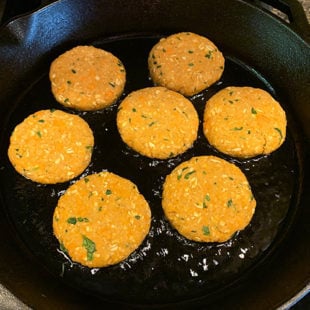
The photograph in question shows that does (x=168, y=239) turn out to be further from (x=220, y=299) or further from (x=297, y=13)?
(x=297, y=13)

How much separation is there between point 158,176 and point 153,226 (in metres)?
0.21

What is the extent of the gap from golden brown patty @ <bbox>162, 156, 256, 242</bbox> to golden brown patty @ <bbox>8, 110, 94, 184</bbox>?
37cm

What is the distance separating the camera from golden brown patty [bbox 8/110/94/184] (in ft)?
5.67

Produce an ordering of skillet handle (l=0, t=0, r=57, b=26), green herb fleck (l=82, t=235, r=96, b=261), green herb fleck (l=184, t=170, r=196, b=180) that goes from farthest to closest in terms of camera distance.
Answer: skillet handle (l=0, t=0, r=57, b=26) < green herb fleck (l=184, t=170, r=196, b=180) < green herb fleck (l=82, t=235, r=96, b=261)

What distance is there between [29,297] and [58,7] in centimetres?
127

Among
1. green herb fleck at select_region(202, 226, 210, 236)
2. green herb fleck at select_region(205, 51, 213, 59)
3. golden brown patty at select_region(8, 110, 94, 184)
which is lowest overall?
golden brown patty at select_region(8, 110, 94, 184)

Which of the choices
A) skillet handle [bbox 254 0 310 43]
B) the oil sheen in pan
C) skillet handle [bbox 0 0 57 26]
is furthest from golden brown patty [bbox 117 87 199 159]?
skillet handle [bbox 0 0 57 26]

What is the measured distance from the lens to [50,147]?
1.76 m

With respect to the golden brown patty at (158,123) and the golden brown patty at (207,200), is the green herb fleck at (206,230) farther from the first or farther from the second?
the golden brown patty at (158,123)

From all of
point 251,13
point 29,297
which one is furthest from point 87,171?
point 251,13

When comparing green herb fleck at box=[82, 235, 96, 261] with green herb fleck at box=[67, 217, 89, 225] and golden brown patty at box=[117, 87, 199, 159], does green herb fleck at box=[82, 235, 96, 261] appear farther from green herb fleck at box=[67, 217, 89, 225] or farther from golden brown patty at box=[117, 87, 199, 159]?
golden brown patty at box=[117, 87, 199, 159]

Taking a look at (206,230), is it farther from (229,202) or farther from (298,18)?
(298,18)

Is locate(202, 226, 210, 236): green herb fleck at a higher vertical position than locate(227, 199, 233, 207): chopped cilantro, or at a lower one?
lower

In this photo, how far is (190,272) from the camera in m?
1.63
